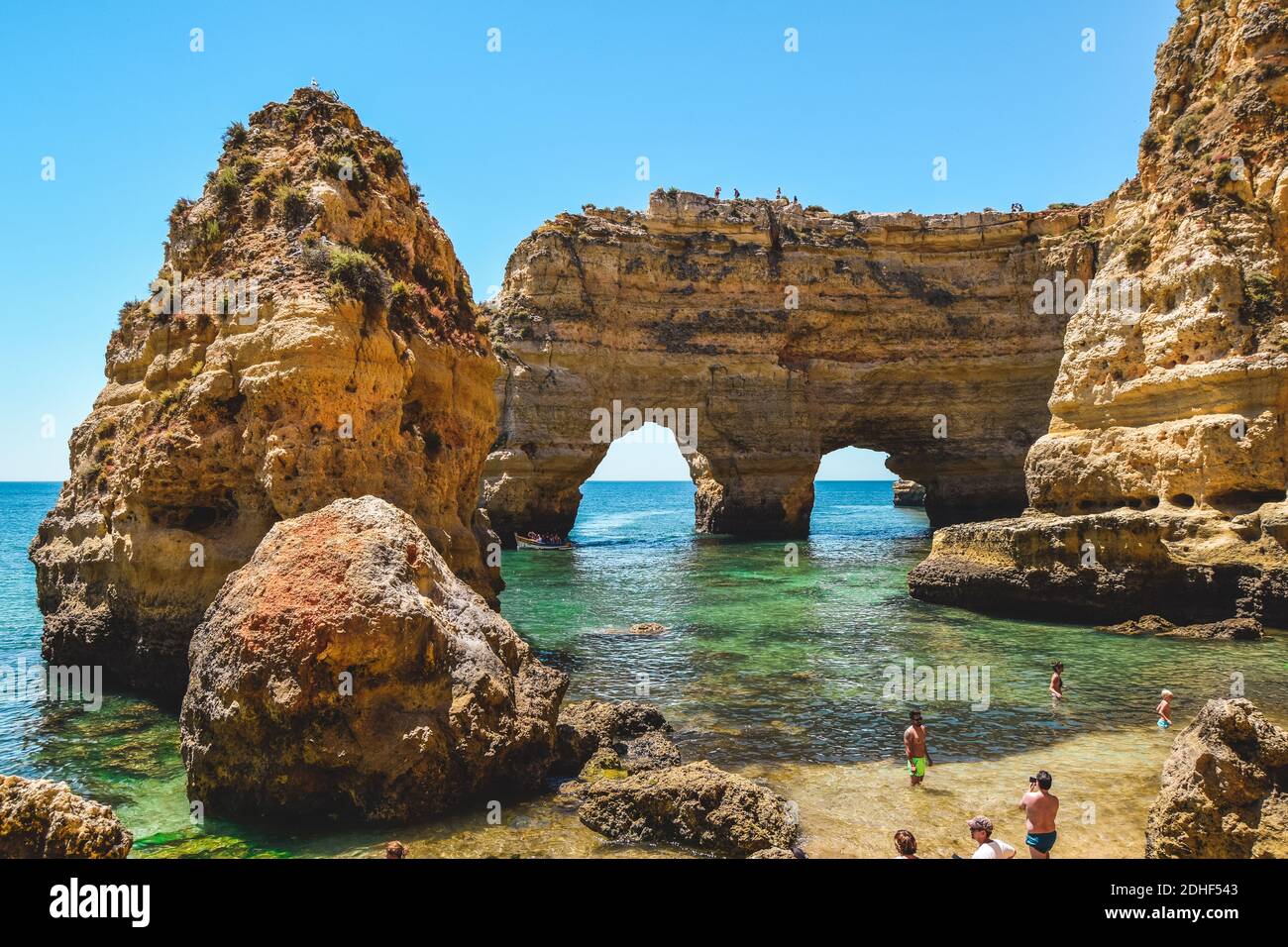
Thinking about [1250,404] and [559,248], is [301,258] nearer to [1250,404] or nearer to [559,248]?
[1250,404]

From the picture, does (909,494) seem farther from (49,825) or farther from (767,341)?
(49,825)

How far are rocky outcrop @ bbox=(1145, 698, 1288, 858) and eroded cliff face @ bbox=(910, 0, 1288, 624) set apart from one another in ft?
42.8

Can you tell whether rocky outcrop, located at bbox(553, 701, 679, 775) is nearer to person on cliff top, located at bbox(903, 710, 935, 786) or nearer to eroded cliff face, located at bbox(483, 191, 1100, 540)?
person on cliff top, located at bbox(903, 710, 935, 786)

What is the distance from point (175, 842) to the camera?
7.78 metres

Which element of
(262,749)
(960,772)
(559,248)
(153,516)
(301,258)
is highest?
(559,248)

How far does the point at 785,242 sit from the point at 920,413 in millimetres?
12290

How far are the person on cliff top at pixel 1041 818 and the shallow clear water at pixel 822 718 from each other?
0.65m

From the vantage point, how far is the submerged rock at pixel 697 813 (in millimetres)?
7828

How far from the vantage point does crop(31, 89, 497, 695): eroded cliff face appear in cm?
1234

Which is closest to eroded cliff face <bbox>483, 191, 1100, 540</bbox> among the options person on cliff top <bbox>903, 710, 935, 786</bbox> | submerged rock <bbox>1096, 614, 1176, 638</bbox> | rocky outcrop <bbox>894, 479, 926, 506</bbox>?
submerged rock <bbox>1096, 614, 1176, 638</bbox>

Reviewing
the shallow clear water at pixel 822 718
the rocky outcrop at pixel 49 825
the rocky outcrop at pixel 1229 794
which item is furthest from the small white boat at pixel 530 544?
the rocky outcrop at pixel 1229 794

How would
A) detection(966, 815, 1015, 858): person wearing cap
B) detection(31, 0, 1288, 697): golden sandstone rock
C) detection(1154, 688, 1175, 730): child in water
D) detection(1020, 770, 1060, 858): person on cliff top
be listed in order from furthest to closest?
1. detection(31, 0, 1288, 697): golden sandstone rock
2. detection(1154, 688, 1175, 730): child in water
3. detection(1020, 770, 1060, 858): person on cliff top
4. detection(966, 815, 1015, 858): person wearing cap

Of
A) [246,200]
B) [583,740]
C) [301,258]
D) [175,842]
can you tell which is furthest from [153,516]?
[583,740]

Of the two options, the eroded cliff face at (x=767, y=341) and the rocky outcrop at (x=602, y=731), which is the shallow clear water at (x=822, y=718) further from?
the eroded cliff face at (x=767, y=341)
